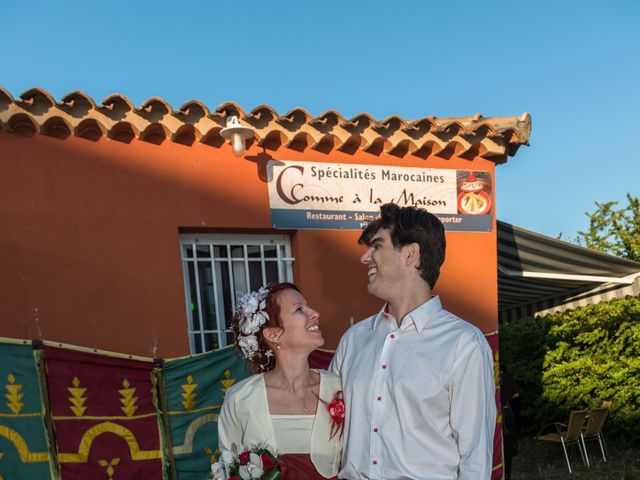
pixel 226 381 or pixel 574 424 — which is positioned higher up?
pixel 226 381

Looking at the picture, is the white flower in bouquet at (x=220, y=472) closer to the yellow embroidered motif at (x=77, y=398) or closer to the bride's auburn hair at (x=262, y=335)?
the bride's auburn hair at (x=262, y=335)

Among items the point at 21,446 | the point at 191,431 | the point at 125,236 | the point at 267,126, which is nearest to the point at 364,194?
the point at 267,126

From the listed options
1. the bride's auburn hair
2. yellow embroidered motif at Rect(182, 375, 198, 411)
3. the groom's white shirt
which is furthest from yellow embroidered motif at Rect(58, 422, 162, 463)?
the groom's white shirt

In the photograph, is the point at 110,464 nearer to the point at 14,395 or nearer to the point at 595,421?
the point at 14,395

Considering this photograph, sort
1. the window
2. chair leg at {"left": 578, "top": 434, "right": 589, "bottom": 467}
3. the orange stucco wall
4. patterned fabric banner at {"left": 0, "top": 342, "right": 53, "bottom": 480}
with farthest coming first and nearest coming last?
chair leg at {"left": 578, "top": 434, "right": 589, "bottom": 467} < the window < the orange stucco wall < patterned fabric banner at {"left": 0, "top": 342, "right": 53, "bottom": 480}

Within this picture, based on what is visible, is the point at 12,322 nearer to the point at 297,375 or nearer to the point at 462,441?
the point at 297,375

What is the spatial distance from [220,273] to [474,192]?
2.67 m

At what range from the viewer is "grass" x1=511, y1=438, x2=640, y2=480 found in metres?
9.39

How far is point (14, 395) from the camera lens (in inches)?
192

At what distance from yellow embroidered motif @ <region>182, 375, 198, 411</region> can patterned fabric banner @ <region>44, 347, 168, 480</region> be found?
240mm

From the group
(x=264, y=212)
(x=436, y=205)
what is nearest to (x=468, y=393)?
(x=264, y=212)

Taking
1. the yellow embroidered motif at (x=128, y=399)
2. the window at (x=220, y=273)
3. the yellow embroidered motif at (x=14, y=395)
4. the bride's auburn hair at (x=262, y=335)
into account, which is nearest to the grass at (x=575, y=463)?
the window at (x=220, y=273)

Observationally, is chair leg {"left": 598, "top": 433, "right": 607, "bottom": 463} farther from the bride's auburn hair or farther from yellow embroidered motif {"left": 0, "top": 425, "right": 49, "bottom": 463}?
the bride's auburn hair

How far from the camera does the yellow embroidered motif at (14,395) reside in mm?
4863
